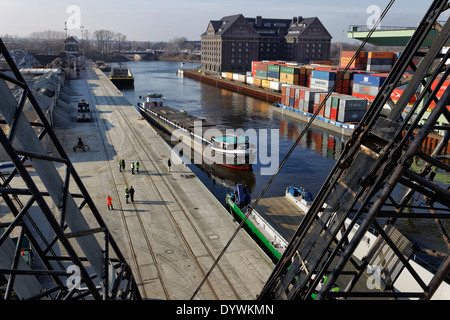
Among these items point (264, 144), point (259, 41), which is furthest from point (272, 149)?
point (259, 41)

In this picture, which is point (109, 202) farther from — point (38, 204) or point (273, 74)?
point (273, 74)

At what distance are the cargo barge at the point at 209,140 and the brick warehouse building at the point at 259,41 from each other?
77.7 metres

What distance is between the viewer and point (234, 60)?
126750 millimetres

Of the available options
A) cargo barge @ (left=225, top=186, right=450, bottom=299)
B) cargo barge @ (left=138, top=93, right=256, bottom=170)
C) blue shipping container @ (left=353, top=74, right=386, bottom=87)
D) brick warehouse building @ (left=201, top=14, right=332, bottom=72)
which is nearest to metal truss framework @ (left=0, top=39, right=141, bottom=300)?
cargo barge @ (left=225, top=186, right=450, bottom=299)

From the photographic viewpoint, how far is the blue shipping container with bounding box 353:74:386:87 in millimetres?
54875

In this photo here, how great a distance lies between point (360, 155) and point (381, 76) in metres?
55.6

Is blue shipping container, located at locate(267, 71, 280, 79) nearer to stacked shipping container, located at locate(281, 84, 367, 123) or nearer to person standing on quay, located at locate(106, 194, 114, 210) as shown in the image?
stacked shipping container, located at locate(281, 84, 367, 123)

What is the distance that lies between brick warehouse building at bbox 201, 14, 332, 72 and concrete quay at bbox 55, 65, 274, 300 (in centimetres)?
9558

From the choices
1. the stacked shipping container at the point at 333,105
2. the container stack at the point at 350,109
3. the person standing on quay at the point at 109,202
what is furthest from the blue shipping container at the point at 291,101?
the person standing on quay at the point at 109,202

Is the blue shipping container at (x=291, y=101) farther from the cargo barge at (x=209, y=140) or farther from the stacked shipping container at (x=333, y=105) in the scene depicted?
the cargo barge at (x=209, y=140)

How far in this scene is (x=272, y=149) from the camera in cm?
4325

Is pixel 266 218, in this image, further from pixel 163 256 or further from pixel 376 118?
pixel 376 118

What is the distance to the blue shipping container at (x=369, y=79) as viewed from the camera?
180 feet
